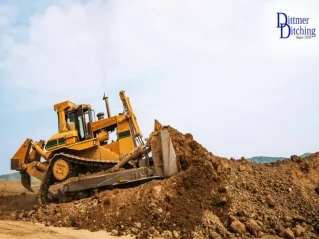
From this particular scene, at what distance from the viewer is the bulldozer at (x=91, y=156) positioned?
12484 mm

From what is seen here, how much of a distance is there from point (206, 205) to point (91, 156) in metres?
5.17

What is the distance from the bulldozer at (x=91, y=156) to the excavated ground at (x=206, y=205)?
24.6 inches

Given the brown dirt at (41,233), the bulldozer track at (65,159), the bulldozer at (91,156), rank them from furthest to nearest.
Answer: the bulldozer track at (65,159) < the bulldozer at (91,156) < the brown dirt at (41,233)

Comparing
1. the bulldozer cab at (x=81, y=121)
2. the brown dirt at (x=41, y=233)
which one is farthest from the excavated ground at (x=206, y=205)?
the bulldozer cab at (x=81, y=121)

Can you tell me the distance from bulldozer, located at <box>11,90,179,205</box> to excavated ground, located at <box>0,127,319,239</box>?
63 centimetres

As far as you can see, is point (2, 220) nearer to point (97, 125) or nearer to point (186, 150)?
point (97, 125)

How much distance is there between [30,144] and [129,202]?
6.02m

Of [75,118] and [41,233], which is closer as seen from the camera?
[41,233]

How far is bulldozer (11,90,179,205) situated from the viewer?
12.5m

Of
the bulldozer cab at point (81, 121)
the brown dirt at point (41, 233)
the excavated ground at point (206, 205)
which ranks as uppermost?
the bulldozer cab at point (81, 121)

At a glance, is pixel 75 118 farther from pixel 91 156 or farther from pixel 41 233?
pixel 41 233

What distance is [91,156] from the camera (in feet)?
47.0

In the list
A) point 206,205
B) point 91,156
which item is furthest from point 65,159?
point 206,205

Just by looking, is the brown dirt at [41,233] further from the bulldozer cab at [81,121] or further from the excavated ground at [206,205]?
the bulldozer cab at [81,121]
